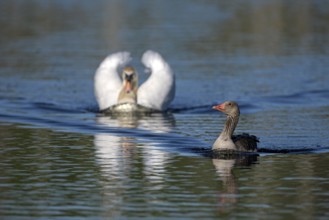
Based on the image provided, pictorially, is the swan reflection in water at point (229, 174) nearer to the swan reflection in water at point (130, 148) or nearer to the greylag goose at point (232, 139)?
the greylag goose at point (232, 139)

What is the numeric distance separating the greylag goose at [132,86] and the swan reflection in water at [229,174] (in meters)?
6.44

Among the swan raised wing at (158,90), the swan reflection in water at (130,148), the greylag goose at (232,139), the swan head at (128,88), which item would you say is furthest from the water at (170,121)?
the swan head at (128,88)

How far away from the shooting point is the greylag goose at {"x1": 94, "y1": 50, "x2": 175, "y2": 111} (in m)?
23.2

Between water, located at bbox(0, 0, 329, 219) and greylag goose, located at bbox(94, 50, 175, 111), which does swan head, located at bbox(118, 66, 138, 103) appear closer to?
greylag goose, located at bbox(94, 50, 175, 111)

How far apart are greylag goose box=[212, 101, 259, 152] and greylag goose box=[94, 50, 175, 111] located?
5.60m

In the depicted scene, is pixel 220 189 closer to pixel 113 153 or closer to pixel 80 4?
pixel 113 153

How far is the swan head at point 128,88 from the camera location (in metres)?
22.9

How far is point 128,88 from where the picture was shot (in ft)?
75.7

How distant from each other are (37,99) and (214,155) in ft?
26.5

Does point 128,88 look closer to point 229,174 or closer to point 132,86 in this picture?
point 132,86

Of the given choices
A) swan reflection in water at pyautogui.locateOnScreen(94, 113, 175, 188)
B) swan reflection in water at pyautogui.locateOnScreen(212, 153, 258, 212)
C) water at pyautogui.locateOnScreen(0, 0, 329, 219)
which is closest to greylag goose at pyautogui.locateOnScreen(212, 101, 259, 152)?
swan reflection in water at pyautogui.locateOnScreen(212, 153, 258, 212)

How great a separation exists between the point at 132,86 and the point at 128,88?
18 centimetres

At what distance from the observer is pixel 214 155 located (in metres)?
17.0

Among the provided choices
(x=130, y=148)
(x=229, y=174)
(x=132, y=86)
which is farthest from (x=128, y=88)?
(x=229, y=174)
